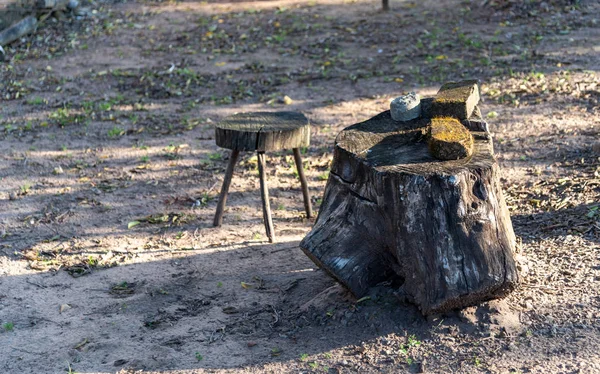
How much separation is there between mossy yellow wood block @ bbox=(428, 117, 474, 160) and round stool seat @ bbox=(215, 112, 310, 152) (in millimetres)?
1304

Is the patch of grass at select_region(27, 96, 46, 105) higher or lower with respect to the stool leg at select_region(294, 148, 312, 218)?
higher

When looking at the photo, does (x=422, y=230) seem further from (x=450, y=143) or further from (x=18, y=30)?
(x=18, y=30)

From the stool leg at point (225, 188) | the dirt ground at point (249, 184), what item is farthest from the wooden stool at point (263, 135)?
the dirt ground at point (249, 184)

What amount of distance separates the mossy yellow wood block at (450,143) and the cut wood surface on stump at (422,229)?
31 mm

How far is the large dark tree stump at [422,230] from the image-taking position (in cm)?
334

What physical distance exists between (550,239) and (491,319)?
1005 millimetres

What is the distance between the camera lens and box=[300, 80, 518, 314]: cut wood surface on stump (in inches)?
132

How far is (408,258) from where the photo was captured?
3.44 metres

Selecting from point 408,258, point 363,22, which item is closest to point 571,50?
point 363,22

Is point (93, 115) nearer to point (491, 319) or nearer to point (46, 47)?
point (46, 47)

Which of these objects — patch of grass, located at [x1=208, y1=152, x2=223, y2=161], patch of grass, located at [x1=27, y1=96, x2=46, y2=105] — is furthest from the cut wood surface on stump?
patch of grass, located at [x1=27, y1=96, x2=46, y2=105]

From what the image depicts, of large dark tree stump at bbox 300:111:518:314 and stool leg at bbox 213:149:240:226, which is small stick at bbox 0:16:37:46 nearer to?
stool leg at bbox 213:149:240:226

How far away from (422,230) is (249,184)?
276 cm

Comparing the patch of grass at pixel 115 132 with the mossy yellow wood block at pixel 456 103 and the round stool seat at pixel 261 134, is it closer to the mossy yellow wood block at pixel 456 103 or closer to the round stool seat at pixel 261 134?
the round stool seat at pixel 261 134
